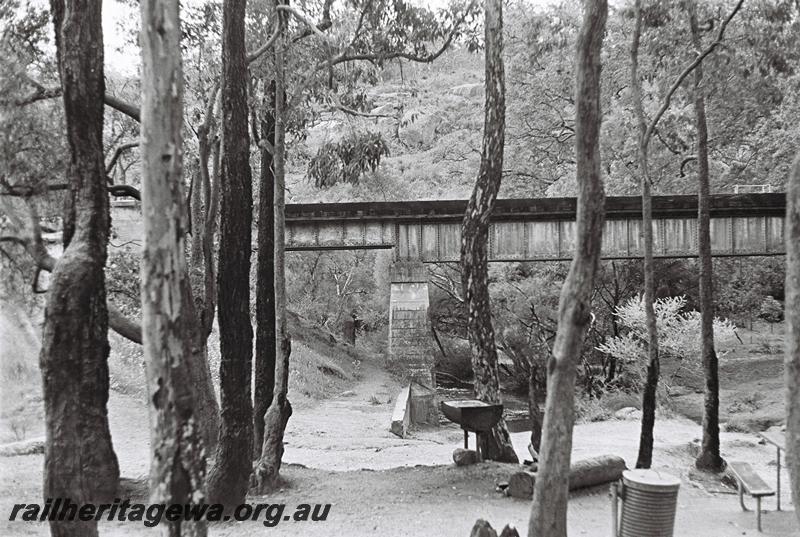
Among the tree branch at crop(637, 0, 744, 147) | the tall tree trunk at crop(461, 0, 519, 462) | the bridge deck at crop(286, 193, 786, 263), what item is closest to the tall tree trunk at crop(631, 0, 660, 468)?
the tree branch at crop(637, 0, 744, 147)

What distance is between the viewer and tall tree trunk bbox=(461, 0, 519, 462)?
9992mm

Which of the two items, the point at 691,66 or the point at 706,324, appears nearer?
the point at 691,66

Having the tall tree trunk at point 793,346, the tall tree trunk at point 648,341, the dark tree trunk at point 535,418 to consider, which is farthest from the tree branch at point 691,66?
the tall tree trunk at point 793,346

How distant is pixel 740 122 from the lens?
18.3m

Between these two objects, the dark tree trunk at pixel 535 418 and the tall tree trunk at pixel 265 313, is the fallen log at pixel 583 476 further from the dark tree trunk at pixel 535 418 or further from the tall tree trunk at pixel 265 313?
the tall tree trunk at pixel 265 313

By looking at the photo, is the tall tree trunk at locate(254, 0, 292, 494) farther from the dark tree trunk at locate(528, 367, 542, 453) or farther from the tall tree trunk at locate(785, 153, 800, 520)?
the tall tree trunk at locate(785, 153, 800, 520)

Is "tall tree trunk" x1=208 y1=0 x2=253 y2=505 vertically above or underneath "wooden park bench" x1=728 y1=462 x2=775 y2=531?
above

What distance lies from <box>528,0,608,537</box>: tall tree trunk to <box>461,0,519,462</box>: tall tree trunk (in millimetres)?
4324

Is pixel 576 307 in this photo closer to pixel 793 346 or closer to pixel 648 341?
pixel 793 346

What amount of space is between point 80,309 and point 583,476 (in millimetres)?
6739

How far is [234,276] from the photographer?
807 cm

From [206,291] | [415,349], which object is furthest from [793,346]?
[415,349]

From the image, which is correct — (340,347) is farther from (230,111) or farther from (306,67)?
(230,111)

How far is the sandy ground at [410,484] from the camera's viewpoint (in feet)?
25.1
